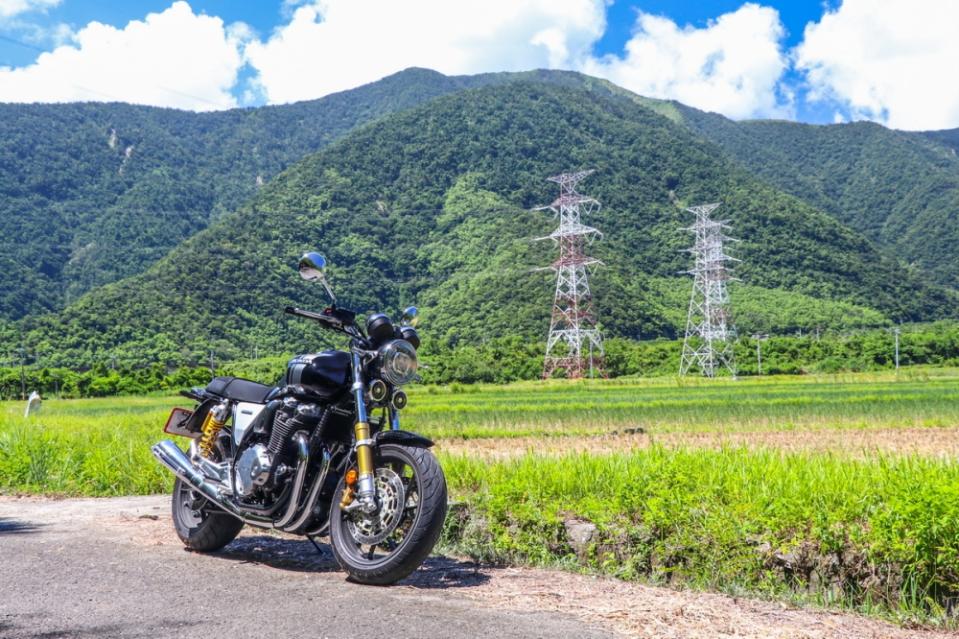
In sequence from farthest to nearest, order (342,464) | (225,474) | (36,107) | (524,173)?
1. (36,107)
2. (524,173)
3. (225,474)
4. (342,464)

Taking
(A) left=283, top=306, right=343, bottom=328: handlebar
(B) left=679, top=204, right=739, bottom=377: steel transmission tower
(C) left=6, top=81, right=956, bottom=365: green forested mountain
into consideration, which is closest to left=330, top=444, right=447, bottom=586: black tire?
(A) left=283, top=306, right=343, bottom=328: handlebar

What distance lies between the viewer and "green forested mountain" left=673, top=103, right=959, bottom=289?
457 feet

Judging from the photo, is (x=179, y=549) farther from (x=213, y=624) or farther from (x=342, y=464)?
(x=213, y=624)

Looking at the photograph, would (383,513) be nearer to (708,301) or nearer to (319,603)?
(319,603)

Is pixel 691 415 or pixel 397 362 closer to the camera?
pixel 397 362

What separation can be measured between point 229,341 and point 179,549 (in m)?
68.7

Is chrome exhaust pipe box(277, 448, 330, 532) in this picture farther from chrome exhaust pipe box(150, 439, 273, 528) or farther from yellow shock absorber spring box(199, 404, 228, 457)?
yellow shock absorber spring box(199, 404, 228, 457)

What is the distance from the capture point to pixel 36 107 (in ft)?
519

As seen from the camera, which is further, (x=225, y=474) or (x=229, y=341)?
(x=229, y=341)

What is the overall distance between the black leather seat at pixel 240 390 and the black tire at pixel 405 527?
1187mm

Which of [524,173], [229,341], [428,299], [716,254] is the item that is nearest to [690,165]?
[524,173]

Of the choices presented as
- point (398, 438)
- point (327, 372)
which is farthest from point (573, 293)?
point (398, 438)

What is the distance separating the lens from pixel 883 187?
554 ft

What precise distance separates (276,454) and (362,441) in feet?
2.50
